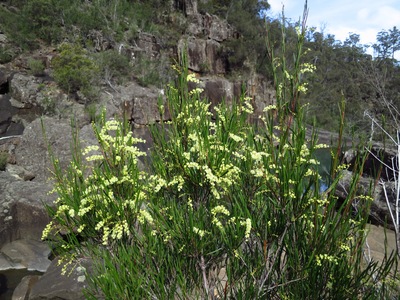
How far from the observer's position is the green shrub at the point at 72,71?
2692 cm

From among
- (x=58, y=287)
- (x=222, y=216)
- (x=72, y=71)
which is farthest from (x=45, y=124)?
(x=222, y=216)

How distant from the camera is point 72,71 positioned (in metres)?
26.9

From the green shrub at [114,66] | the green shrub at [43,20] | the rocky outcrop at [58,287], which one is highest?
the green shrub at [43,20]

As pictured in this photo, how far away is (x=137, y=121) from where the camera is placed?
98.9 ft

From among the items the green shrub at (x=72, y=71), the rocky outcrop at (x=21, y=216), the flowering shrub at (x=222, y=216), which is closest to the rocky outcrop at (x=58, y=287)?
the rocky outcrop at (x=21, y=216)

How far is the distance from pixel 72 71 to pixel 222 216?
27316mm

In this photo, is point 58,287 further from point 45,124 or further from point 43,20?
point 43,20

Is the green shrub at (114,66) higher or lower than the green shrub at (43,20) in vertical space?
lower

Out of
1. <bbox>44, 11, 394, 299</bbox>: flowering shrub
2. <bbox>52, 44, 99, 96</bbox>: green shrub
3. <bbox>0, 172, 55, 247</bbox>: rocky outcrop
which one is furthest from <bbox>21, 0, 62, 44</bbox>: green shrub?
<bbox>44, 11, 394, 299</bbox>: flowering shrub

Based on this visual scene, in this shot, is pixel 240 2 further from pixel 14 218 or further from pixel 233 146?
pixel 233 146

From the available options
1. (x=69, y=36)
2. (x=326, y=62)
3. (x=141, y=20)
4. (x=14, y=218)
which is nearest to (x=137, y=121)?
(x=69, y=36)

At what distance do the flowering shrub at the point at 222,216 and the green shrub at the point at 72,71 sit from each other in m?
26.5

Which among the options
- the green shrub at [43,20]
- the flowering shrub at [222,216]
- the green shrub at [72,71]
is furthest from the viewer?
the green shrub at [43,20]

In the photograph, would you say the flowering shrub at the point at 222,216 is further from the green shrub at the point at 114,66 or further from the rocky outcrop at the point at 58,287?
the green shrub at the point at 114,66
